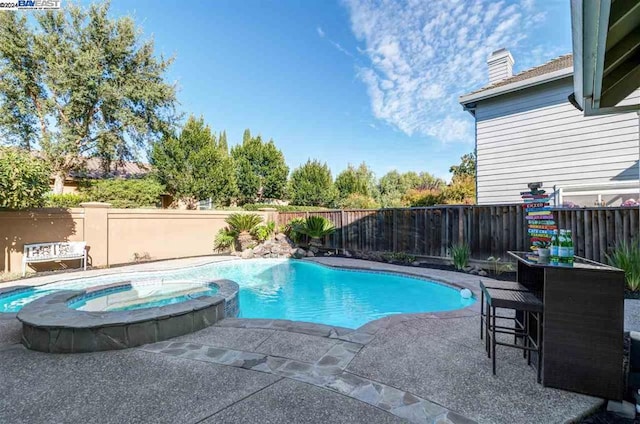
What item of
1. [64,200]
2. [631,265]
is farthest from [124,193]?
[631,265]

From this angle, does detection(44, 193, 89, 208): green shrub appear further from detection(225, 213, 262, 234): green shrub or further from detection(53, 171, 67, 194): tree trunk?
detection(225, 213, 262, 234): green shrub

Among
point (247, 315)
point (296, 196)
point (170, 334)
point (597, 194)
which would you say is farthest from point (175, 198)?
point (597, 194)

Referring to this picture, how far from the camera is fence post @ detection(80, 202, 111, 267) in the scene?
8109 millimetres

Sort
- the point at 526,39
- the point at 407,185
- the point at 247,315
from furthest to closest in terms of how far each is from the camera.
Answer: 1. the point at 407,185
2. the point at 526,39
3. the point at 247,315

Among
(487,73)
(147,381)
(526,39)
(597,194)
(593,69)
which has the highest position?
(526,39)

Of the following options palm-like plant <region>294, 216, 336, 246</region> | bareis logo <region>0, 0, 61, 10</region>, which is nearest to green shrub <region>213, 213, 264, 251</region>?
palm-like plant <region>294, 216, 336, 246</region>

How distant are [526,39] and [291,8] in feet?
23.2

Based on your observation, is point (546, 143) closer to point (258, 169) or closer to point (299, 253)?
point (299, 253)

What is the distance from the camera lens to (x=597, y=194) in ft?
22.7

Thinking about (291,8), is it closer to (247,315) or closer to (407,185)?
(247,315)

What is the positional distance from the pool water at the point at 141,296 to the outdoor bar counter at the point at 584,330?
4.07 m

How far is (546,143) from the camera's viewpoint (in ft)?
24.9

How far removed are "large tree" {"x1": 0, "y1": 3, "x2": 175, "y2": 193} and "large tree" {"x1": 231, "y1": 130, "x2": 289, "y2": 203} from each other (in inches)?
217

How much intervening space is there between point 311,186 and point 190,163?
853 centimetres
